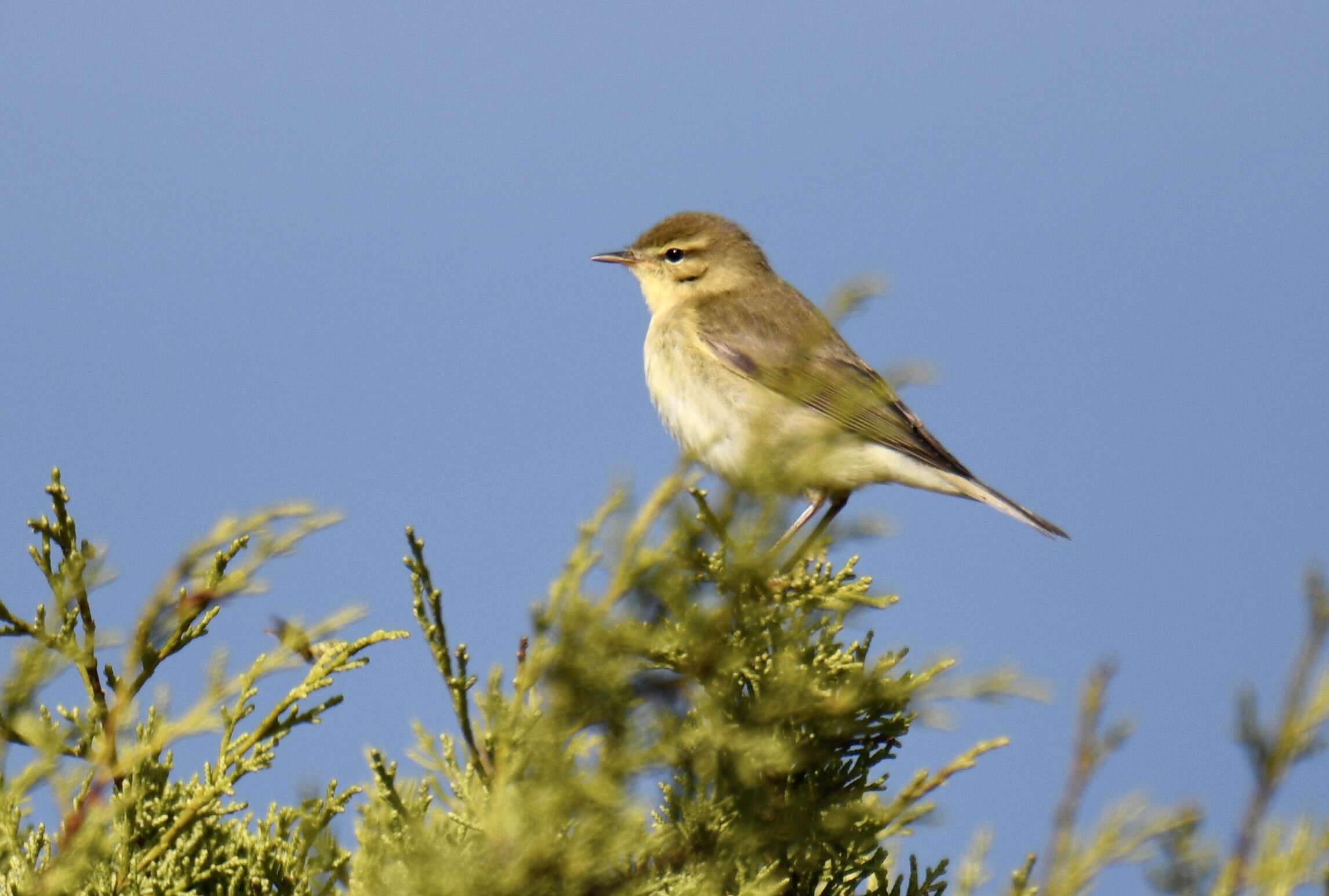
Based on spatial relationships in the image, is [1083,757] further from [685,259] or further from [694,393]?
[685,259]

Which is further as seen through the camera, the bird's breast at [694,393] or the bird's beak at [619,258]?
the bird's beak at [619,258]

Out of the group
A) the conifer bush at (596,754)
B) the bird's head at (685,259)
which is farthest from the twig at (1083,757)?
the bird's head at (685,259)

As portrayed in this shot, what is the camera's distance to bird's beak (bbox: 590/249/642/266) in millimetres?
8125

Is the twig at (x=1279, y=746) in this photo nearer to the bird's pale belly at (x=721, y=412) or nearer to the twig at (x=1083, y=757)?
the twig at (x=1083, y=757)

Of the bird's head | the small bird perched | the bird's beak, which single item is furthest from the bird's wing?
the bird's beak

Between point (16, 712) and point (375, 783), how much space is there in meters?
0.83

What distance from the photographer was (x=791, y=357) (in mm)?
5785

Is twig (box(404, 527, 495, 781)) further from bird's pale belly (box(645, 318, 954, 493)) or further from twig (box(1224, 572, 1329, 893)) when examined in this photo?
bird's pale belly (box(645, 318, 954, 493))

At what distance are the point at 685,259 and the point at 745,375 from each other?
1.71m

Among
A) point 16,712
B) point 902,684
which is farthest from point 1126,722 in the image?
point 16,712

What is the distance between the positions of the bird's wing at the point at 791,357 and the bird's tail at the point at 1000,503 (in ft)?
0.30

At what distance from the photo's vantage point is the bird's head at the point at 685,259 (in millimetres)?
8109

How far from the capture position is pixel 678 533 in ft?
9.34

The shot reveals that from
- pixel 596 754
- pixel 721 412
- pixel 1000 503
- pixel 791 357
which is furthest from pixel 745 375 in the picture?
pixel 596 754
